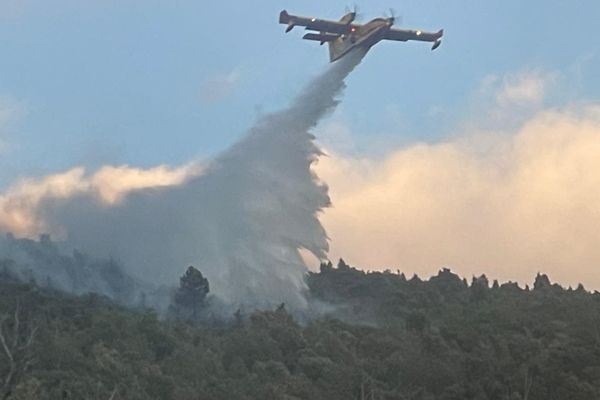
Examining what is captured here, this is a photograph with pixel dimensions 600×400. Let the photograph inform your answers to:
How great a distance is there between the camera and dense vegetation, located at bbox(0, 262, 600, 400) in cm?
4912

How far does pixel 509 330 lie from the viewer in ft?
192

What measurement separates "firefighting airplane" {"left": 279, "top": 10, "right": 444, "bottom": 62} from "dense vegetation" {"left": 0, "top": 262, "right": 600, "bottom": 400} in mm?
17603

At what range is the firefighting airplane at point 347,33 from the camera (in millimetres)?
65062

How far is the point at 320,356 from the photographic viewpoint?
59812 millimetres

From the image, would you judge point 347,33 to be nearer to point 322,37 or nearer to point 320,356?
point 322,37

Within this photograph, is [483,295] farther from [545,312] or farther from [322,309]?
[545,312]

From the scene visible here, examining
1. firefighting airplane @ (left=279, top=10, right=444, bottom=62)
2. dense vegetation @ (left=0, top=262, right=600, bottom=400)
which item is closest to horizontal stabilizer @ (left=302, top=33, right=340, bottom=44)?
firefighting airplane @ (left=279, top=10, right=444, bottom=62)

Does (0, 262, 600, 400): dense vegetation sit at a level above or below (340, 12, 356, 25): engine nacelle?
below

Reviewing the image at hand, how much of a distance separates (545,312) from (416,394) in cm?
1625

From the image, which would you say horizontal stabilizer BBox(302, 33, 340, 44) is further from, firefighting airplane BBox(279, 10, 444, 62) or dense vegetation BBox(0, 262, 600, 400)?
dense vegetation BBox(0, 262, 600, 400)

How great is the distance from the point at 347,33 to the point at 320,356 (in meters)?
20.6

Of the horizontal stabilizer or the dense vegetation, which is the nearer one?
the dense vegetation

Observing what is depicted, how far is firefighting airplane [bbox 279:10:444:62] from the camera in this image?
213ft

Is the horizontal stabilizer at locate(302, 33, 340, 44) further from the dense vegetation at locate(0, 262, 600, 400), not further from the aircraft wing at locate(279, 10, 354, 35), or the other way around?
the dense vegetation at locate(0, 262, 600, 400)
